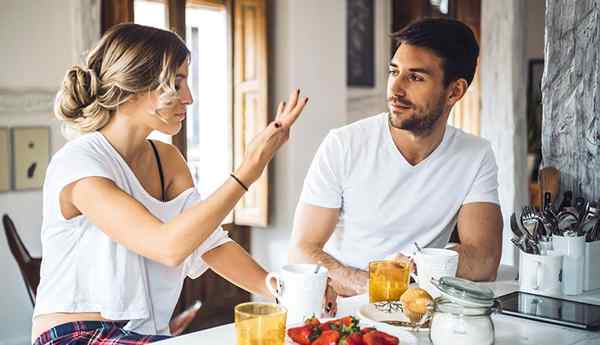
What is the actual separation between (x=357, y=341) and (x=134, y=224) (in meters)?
0.62

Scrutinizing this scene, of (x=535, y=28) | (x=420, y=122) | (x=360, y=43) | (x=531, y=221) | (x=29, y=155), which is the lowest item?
(x=531, y=221)

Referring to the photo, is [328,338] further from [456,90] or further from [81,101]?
[456,90]

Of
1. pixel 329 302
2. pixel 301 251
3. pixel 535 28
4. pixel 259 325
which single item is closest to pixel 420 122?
pixel 301 251

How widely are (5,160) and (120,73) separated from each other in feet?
6.37

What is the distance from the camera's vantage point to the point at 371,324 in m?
1.67

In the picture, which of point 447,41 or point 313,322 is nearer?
point 313,322

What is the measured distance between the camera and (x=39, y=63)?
12.2ft

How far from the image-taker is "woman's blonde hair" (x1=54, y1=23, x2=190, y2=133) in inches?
75.3

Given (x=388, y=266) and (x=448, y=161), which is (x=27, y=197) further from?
(x=388, y=266)

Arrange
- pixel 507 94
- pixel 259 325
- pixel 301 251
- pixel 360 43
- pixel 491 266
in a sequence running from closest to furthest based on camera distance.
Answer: pixel 259 325, pixel 491 266, pixel 301 251, pixel 507 94, pixel 360 43

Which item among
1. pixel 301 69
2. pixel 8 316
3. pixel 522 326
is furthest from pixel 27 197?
pixel 522 326

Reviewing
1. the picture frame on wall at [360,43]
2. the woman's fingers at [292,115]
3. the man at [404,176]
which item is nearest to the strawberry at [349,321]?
the woman's fingers at [292,115]

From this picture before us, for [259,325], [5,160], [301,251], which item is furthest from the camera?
[5,160]

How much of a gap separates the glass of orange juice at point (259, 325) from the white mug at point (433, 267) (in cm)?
50
